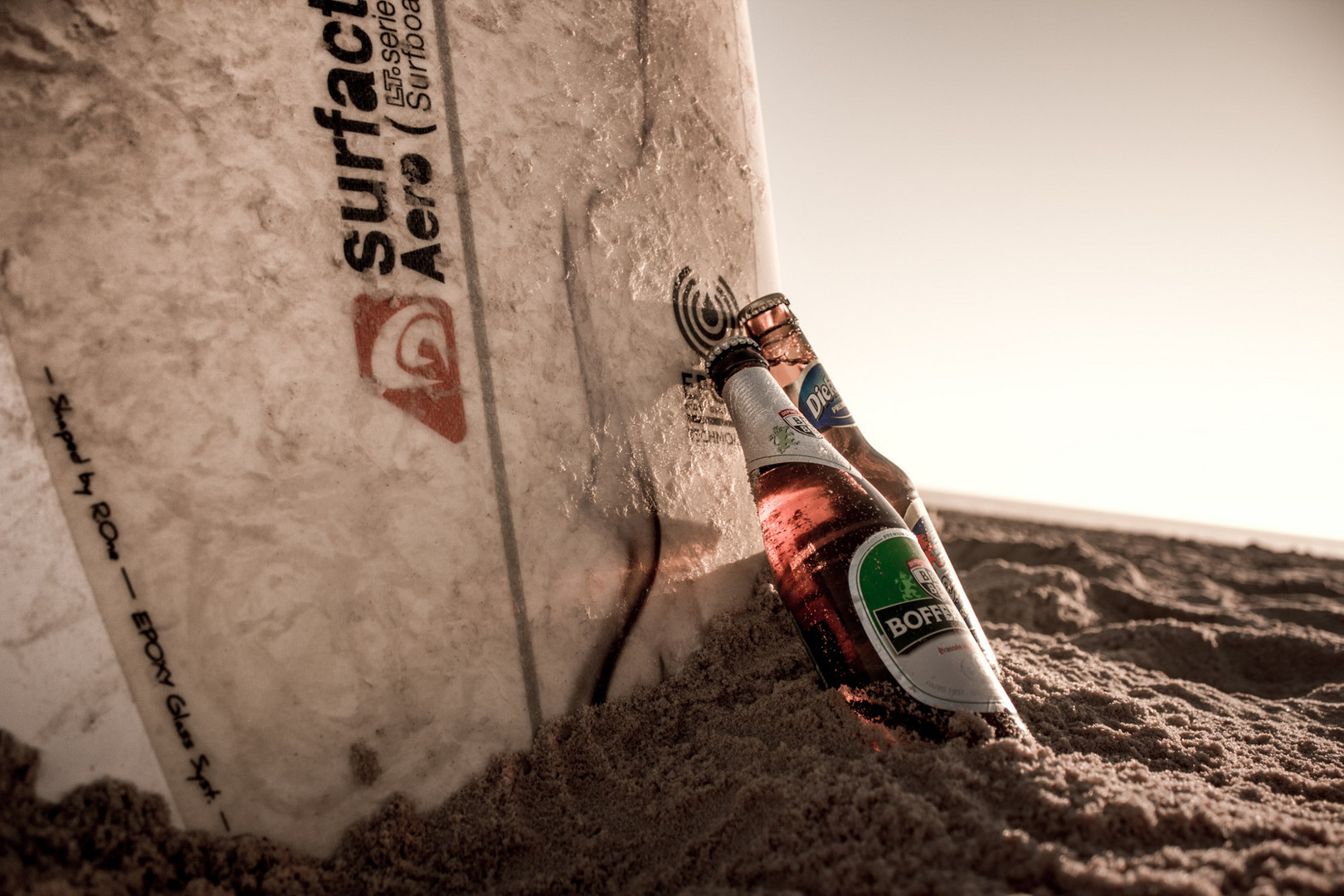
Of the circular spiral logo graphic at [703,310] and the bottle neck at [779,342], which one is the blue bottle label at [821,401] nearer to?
the bottle neck at [779,342]

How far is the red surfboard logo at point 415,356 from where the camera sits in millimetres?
766

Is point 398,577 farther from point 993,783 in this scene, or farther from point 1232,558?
point 1232,558

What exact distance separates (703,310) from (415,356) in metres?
0.49

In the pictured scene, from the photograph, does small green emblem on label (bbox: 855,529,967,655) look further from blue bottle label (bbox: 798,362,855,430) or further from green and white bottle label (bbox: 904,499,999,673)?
blue bottle label (bbox: 798,362,855,430)

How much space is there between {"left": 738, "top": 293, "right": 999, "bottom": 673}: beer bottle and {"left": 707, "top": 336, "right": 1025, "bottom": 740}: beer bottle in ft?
0.28

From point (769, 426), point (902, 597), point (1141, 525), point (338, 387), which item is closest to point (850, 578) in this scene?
point (902, 597)

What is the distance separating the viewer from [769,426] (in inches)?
38.0

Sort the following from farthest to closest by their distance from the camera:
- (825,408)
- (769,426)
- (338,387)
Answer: (825,408) < (769,426) < (338,387)

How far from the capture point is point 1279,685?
48.2 inches

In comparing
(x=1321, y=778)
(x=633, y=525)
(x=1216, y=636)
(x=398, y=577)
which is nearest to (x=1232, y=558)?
(x=1216, y=636)

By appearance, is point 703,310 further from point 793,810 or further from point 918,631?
point 793,810

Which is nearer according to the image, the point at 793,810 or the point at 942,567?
the point at 793,810

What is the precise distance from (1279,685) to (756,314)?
120 centimetres

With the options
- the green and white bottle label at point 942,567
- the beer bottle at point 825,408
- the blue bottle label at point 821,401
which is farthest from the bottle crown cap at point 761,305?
the green and white bottle label at point 942,567
